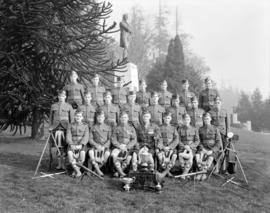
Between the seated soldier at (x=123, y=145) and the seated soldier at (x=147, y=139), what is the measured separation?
15 cm

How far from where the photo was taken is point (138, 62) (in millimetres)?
35406

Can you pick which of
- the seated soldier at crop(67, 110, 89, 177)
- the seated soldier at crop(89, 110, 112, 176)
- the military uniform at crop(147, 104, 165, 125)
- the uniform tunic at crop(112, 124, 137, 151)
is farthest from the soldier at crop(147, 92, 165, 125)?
the seated soldier at crop(67, 110, 89, 177)

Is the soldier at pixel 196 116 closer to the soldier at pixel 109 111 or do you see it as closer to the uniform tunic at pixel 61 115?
the soldier at pixel 109 111

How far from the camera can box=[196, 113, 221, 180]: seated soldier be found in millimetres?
6102

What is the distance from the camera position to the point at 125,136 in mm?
6227

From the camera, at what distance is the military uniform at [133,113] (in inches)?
277

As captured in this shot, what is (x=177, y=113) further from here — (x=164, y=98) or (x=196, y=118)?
(x=164, y=98)

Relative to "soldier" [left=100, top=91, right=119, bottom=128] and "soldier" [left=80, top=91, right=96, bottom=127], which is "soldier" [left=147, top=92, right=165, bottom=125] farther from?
"soldier" [left=80, top=91, right=96, bottom=127]

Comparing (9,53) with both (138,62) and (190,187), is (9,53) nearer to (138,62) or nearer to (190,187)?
(190,187)

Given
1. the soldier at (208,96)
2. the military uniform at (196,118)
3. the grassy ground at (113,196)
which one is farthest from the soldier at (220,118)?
the grassy ground at (113,196)

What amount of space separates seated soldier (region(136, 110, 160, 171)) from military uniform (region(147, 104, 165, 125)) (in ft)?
2.33

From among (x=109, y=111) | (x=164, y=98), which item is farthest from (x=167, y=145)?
(x=164, y=98)

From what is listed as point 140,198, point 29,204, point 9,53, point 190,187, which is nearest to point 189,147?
point 190,187

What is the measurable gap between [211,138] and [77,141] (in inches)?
100
